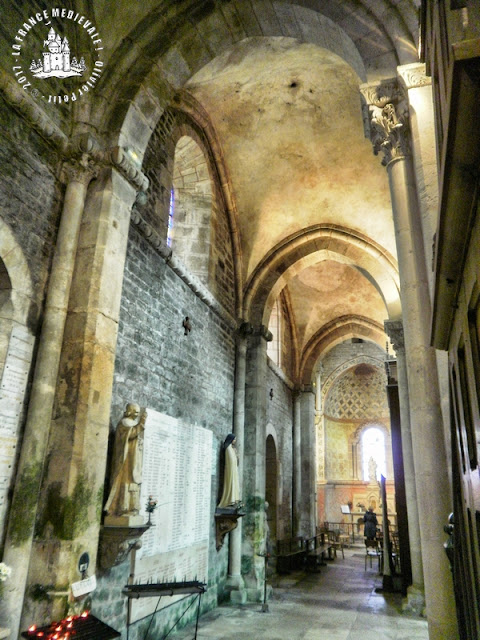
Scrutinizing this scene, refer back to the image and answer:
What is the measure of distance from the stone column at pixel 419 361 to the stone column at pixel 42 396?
3.15m

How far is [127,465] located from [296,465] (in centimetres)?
1057

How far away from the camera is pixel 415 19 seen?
5.02 m

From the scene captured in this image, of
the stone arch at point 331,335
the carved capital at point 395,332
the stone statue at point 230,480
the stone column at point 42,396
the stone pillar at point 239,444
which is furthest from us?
the stone arch at point 331,335

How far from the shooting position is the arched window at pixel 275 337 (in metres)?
13.9

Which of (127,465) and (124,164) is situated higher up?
(124,164)

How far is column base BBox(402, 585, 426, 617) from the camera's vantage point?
7.68 m

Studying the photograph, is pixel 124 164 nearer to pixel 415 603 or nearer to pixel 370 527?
pixel 415 603

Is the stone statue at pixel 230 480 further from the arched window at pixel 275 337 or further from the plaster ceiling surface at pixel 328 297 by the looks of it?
the plaster ceiling surface at pixel 328 297

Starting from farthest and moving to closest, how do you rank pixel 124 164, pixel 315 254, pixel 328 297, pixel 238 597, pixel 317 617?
pixel 328 297
pixel 315 254
pixel 238 597
pixel 317 617
pixel 124 164

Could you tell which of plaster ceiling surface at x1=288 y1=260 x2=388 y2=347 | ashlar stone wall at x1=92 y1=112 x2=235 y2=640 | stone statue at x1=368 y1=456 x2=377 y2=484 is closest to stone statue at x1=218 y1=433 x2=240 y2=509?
ashlar stone wall at x1=92 y1=112 x2=235 y2=640

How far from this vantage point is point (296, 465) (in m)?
14.9

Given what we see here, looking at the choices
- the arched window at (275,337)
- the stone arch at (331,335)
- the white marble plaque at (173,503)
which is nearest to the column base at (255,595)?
the white marble plaque at (173,503)

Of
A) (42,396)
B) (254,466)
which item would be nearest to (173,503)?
(42,396)

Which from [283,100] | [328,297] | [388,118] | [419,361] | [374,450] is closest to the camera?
[419,361]
